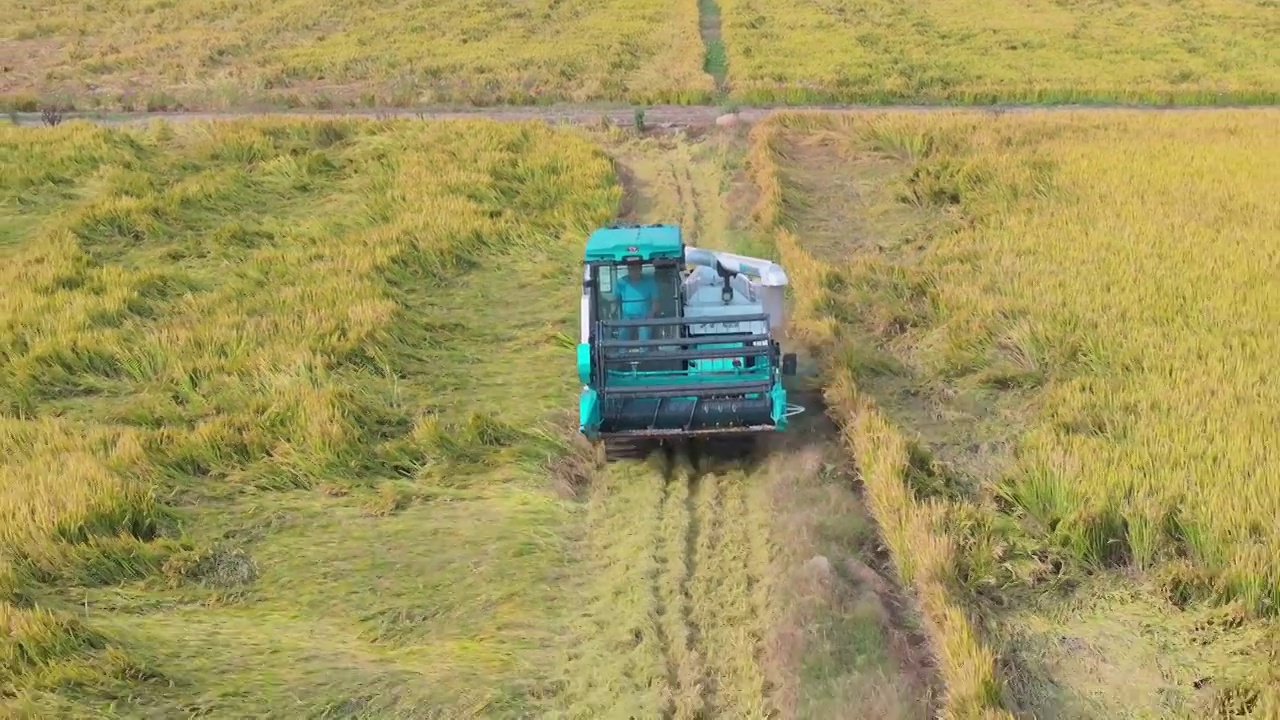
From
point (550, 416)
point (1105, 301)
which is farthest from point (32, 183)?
point (1105, 301)

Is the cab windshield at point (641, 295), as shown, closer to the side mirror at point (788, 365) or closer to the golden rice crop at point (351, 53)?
the side mirror at point (788, 365)

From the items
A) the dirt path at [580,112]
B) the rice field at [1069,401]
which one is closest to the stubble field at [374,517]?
the rice field at [1069,401]

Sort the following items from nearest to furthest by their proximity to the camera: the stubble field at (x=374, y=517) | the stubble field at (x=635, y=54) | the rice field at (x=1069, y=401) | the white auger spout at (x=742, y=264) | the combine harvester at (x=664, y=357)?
1. the stubble field at (x=374, y=517)
2. the rice field at (x=1069, y=401)
3. the combine harvester at (x=664, y=357)
4. the white auger spout at (x=742, y=264)
5. the stubble field at (x=635, y=54)

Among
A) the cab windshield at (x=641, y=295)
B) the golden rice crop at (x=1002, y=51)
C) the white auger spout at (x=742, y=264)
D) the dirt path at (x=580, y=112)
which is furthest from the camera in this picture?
the golden rice crop at (x=1002, y=51)

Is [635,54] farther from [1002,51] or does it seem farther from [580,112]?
[1002,51]

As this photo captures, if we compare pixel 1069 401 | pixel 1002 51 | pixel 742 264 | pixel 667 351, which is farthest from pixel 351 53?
pixel 1069 401

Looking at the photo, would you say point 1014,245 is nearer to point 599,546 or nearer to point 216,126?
point 599,546

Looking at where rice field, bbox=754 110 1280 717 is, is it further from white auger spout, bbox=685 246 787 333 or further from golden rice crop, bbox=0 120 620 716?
golden rice crop, bbox=0 120 620 716
